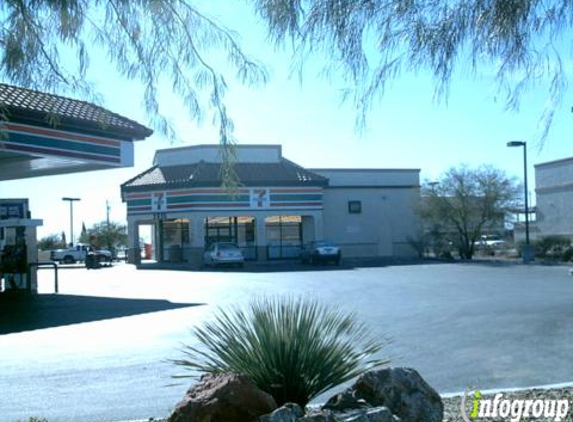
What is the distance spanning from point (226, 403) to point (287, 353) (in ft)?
2.98

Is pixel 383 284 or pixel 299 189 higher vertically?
pixel 299 189

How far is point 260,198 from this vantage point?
49.0 metres

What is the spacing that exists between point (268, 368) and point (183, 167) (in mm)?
44719

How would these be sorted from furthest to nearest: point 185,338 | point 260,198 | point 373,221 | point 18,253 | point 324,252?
1. point 373,221
2. point 260,198
3. point 324,252
4. point 18,253
5. point 185,338

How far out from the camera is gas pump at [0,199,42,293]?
24141mm

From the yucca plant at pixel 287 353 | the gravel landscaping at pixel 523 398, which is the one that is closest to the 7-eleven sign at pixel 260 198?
the gravel landscaping at pixel 523 398

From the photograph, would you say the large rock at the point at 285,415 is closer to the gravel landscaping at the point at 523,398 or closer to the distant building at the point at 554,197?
the gravel landscaping at the point at 523,398

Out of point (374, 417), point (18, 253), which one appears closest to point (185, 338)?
→ point (374, 417)

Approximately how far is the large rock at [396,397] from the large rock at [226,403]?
574 mm

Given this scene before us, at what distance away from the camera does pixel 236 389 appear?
506 cm

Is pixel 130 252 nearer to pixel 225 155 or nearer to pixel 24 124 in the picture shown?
pixel 24 124

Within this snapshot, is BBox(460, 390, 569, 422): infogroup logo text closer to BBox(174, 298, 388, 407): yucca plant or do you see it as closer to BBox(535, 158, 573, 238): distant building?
BBox(174, 298, 388, 407): yucca plant

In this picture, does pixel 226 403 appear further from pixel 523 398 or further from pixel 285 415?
pixel 523 398

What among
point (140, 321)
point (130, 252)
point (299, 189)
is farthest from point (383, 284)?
point (130, 252)
